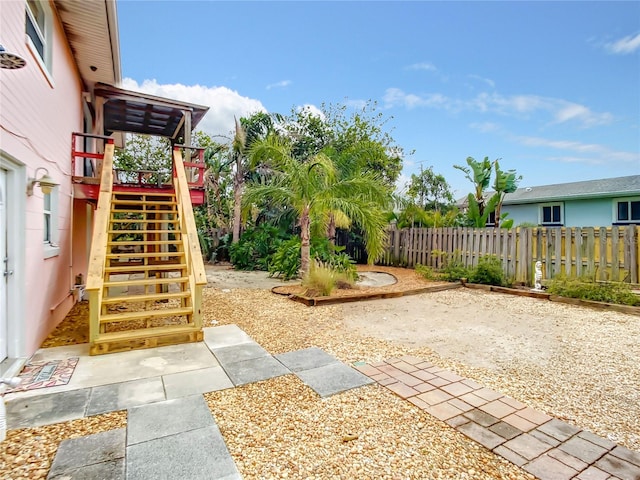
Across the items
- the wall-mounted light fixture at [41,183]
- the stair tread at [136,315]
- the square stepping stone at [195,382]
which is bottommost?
the square stepping stone at [195,382]

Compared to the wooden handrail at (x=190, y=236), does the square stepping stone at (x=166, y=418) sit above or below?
below

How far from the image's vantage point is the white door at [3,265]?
10.9ft

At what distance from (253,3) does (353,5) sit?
3.07m

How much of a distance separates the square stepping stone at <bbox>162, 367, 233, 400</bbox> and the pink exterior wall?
71.1 inches

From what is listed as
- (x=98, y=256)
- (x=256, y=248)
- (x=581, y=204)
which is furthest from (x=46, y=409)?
(x=581, y=204)

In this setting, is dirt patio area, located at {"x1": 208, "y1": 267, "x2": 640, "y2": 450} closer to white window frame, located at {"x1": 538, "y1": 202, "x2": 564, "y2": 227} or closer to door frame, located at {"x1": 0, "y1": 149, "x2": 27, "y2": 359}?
door frame, located at {"x1": 0, "y1": 149, "x2": 27, "y2": 359}

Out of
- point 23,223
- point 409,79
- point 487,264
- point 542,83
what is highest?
point 409,79

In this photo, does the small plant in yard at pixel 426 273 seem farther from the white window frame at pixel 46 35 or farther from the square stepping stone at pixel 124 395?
the white window frame at pixel 46 35

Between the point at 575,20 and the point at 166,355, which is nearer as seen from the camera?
the point at 166,355

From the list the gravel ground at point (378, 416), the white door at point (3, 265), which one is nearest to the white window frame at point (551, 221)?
the gravel ground at point (378, 416)

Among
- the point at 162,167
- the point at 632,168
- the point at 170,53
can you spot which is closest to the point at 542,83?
the point at 632,168

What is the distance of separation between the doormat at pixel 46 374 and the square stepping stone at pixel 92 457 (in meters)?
1.13

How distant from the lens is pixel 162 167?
1609 centimetres

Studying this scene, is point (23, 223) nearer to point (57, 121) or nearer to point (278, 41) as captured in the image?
point (57, 121)
